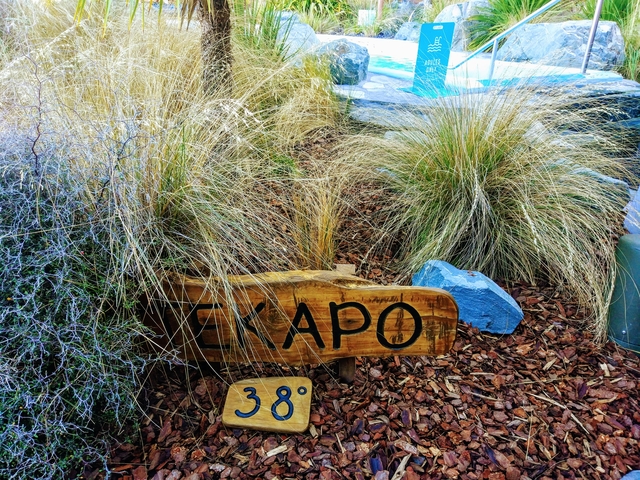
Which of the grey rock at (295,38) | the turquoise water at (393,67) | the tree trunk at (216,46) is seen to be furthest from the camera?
the turquoise water at (393,67)

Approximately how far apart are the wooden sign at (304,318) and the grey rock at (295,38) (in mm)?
3328

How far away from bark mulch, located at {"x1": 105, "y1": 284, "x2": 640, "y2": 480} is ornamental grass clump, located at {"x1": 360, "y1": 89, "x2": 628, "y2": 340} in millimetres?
517

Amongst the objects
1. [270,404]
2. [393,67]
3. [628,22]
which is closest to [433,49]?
[393,67]

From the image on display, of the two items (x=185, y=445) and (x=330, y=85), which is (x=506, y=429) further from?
(x=330, y=85)

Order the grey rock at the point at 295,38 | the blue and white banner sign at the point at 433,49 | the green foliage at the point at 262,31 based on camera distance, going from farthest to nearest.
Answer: the grey rock at the point at 295,38
the green foliage at the point at 262,31
the blue and white banner sign at the point at 433,49

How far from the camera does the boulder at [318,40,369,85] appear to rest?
5031 millimetres

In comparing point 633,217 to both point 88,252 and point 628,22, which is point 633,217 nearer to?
point 88,252

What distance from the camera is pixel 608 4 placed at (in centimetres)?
721

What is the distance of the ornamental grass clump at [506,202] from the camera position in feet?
7.73

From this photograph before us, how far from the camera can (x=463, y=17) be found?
29.8 ft

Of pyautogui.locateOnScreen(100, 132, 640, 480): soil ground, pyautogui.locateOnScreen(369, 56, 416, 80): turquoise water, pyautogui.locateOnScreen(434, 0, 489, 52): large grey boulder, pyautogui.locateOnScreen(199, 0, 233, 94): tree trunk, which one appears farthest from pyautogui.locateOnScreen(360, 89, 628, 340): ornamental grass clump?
pyautogui.locateOnScreen(434, 0, 489, 52): large grey boulder

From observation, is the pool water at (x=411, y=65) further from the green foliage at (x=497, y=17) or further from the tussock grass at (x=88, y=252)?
the tussock grass at (x=88, y=252)

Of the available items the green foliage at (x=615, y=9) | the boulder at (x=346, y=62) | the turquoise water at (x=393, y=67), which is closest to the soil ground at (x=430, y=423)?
the boulder at (x=346, y=62)

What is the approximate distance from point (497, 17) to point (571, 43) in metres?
2.61
